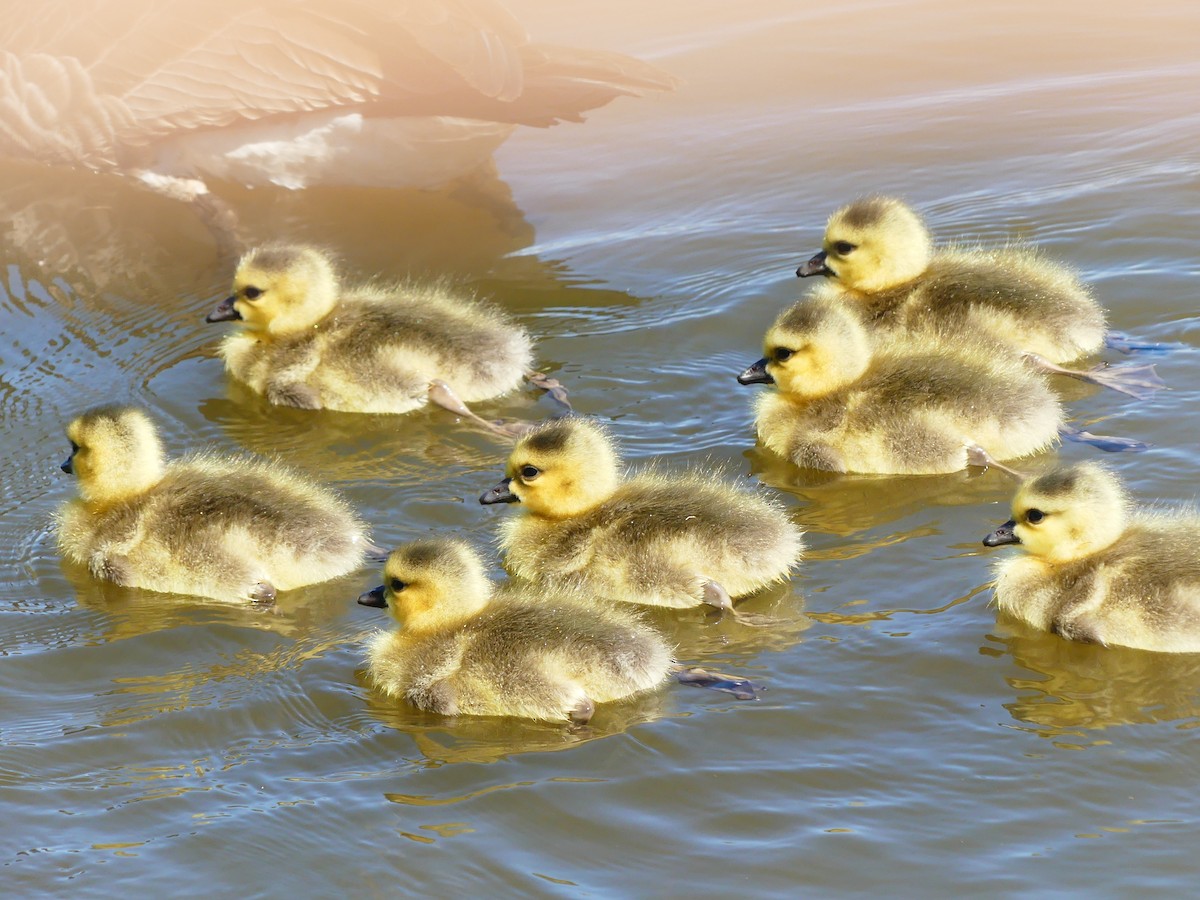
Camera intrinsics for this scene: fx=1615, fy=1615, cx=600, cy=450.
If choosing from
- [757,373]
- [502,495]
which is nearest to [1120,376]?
[757,373]

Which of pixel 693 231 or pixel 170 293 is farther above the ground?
pixel 693 231

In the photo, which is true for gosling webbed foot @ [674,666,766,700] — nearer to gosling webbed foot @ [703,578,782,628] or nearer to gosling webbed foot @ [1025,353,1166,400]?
gosling webbed foot @ [703,578,782,628]

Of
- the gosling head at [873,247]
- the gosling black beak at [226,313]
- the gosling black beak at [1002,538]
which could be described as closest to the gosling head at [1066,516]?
the gosling black beak at [1002,538]

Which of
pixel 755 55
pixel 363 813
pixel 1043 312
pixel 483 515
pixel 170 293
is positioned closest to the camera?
pixel 363 813

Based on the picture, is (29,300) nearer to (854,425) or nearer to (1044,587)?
(854,425)

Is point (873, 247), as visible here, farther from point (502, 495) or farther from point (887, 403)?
point (502, 495)

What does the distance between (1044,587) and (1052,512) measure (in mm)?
230

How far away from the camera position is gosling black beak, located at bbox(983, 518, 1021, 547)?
195 inches

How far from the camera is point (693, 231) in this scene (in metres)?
8.45

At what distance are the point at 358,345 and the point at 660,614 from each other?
2211 mm

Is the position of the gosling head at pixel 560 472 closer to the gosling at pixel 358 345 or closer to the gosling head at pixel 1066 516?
the gosling at pixel 358 345

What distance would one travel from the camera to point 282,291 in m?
6.82

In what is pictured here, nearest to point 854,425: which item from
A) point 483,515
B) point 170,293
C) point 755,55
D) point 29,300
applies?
point 483,515

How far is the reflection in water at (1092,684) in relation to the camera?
432cm
